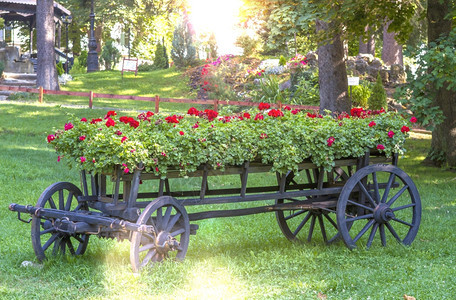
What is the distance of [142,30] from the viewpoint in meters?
42.3

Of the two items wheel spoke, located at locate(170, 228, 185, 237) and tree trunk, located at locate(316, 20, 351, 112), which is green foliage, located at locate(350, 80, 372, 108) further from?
wheel spoke, located at locate(170, 228, 185, 237)

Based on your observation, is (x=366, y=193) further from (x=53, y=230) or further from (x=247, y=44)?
(x=247, y=44)

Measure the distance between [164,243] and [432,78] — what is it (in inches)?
287

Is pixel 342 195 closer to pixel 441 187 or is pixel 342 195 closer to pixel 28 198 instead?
pixel 28 198

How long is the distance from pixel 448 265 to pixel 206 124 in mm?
2711

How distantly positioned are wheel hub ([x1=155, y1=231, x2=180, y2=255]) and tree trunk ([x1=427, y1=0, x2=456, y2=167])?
9011 millimetres

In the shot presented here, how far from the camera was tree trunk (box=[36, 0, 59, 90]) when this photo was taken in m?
20.5

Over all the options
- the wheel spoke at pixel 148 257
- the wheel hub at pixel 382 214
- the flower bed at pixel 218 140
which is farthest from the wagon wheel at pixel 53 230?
the wheel hub at pixel 382 214

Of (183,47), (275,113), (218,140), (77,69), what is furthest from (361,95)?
(77,69)

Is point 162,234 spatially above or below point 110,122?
below

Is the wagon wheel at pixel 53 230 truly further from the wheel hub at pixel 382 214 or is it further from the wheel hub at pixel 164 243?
the wheel hub at pixel 382 214

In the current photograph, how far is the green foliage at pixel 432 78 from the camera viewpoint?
10.5m

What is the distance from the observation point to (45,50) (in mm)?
20641

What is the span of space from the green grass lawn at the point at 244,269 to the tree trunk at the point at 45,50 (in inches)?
501
